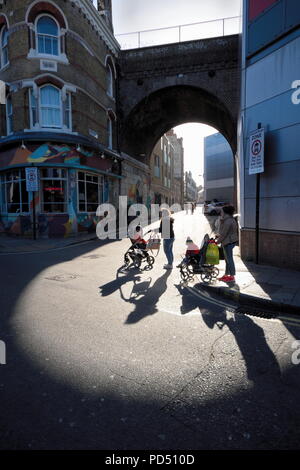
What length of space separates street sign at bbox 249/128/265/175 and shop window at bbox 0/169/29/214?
1305 centimetres

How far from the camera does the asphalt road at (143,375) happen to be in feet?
7.56

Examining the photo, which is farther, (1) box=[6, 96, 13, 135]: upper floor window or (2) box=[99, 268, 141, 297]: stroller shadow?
(1) box=[6, 96, 13, 135]: upper floor window

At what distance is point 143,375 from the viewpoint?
10.2 ft

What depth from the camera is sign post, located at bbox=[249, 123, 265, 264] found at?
8.19 m

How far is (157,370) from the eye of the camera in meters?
3.22

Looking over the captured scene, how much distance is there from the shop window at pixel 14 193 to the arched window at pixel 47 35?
7110 mm

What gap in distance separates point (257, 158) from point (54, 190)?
38.7 feet

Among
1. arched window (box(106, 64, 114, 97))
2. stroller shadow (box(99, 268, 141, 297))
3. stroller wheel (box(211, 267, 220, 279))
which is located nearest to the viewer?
stroller shadow (box(99, 268, 141, 297))

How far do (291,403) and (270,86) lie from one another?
8758 millimetres

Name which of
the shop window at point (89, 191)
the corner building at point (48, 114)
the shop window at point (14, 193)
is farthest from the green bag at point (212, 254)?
the shop window at point (14, 193)

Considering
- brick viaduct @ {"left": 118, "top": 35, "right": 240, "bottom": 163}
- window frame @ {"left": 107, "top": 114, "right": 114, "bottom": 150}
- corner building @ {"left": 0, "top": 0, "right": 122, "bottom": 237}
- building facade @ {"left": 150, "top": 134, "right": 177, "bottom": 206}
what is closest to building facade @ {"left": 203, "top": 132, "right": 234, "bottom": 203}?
building facade @ {"left": 150, "top": 134, "right": 177, "bottom": 206}

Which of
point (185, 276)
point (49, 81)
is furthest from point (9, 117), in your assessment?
point (185, 276)

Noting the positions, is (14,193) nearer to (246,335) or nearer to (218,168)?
(246,335)

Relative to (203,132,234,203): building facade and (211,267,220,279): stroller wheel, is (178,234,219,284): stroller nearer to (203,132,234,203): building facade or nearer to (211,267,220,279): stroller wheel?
(211,267,220,279): stroller wheel
